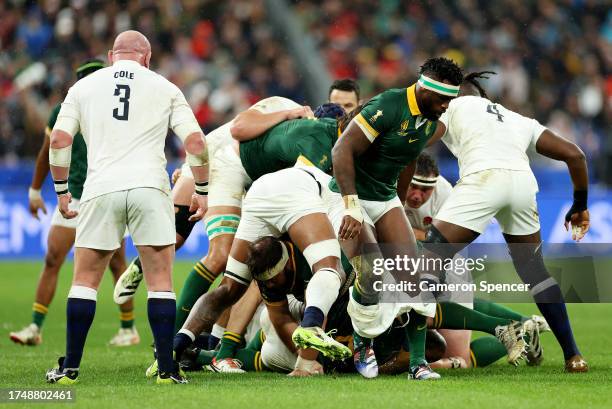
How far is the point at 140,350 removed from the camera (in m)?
9.43

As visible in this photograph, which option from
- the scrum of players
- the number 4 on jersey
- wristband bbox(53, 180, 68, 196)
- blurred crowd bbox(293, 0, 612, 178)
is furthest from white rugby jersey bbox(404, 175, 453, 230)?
blurred crowd bbox(293, 0, 612, 178)

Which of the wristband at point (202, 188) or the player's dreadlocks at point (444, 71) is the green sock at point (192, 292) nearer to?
the wristband at point (202, 188)

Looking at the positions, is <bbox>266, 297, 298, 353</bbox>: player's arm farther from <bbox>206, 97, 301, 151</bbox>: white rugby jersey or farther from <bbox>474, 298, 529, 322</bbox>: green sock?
<bbox>206, 97, 301, 151</bbox>: white rugby jersey

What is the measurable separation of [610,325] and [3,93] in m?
11.9

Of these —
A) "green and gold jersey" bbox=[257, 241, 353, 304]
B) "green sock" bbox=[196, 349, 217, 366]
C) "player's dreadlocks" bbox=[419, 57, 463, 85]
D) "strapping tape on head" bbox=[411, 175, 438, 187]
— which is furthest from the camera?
"strapping tape on head" bbox=[411, 175, 438, 187]

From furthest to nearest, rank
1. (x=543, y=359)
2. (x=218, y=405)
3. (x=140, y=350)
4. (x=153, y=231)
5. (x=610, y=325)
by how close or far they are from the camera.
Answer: (x=610, y=325), (x=140, y=350), (x=543, y=359), (x=153, y=231), (x=218, y=405)

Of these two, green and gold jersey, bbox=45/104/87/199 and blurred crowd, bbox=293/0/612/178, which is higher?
blurred crowd, bbox=293/0/612/178

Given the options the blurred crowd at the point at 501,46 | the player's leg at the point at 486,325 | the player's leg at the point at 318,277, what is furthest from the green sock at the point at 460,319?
the blurred crowd at the point at 501,46

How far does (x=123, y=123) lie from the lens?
675cm

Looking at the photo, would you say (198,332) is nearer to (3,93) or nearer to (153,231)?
(153,231)

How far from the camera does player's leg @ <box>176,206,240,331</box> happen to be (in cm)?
820

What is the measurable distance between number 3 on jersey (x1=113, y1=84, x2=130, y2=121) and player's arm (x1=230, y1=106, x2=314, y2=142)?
1.93 m

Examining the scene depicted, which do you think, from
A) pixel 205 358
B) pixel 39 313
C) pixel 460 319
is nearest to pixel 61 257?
pixel 39 313

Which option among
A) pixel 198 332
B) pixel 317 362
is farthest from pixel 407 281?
pixel 198 332
